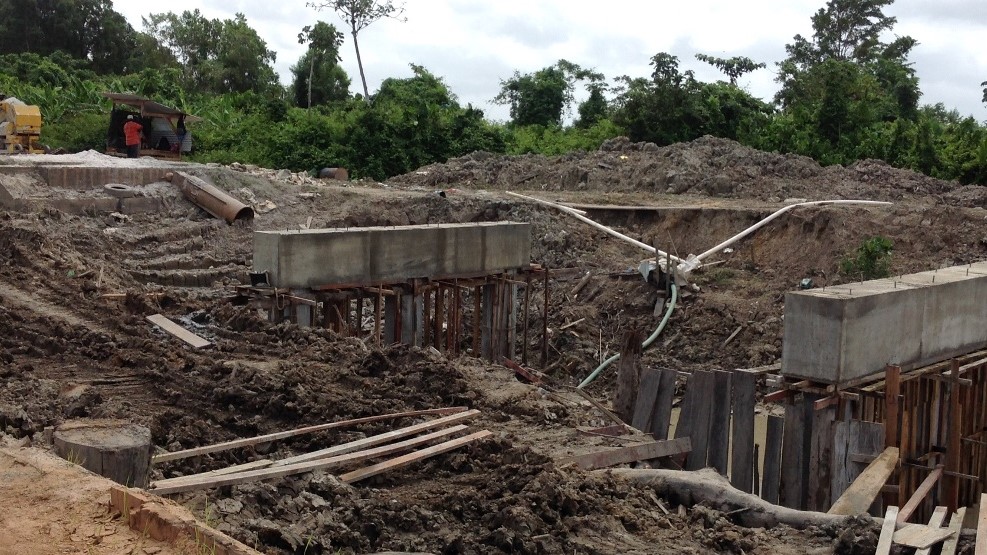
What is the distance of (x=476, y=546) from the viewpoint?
7.18 m

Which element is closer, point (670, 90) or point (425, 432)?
point (425, 432)

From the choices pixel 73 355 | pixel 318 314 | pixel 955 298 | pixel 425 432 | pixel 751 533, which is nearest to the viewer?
pixel 751 533

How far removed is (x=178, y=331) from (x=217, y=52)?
4418 centimetres

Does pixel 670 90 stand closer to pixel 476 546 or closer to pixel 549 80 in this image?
pixel 549 80

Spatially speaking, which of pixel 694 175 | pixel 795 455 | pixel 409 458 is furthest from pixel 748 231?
pixel 409 458

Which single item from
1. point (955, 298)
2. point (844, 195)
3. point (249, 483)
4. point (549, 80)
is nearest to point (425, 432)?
point (249, 483)

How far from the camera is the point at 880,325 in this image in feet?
38.6

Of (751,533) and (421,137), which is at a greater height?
(421,137)

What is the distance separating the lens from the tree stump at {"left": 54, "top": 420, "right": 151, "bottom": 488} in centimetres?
681

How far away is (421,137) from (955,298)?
24350mm

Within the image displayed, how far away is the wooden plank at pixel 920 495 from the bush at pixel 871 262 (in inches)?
410

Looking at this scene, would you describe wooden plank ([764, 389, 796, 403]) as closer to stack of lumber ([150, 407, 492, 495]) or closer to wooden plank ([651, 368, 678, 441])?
wooden plank ([651, 368, 678, 441])

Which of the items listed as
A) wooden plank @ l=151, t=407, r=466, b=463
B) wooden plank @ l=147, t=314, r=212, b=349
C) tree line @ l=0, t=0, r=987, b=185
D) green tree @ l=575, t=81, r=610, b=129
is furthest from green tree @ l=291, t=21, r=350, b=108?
wooden plank @ l=151, t=407, r=466, b=463

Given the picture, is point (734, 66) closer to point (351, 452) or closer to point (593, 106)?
point (593, 106)
